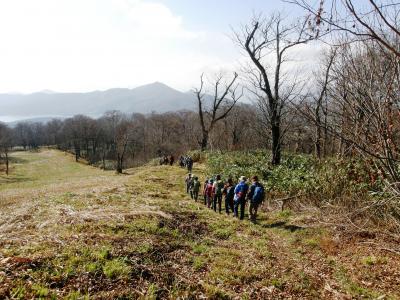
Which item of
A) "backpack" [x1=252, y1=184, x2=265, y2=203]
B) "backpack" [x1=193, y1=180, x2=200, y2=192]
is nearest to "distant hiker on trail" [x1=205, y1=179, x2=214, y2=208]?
"backpack" [x1=193, y1=180, x2=200, y2=192]

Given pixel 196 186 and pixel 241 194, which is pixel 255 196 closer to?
pixel 241 194

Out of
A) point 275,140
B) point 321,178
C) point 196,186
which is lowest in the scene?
point 196,186

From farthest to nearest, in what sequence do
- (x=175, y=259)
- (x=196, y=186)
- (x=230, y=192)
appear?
(x=196, y=186), (x=230, y=192), (x=175, y=259)

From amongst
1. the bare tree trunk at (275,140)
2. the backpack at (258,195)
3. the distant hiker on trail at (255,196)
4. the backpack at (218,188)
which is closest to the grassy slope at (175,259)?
the distant hiker on trail at (255,196)

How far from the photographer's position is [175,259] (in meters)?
8.99

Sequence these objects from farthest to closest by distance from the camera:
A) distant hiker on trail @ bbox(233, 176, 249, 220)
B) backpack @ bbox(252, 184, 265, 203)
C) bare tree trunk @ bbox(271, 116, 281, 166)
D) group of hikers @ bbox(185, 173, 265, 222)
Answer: bare tree trunk @ bbox(271, 116, 281, 166)
distant hiker on trail @ bbox(233, 176, 249, 220)
group of hikers @ bbox(185, 173, 265, 222)
backpack @ bbox(252, 184, 265, 203)

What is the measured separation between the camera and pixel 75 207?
13961mm

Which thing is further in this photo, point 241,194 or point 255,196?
point 241,194

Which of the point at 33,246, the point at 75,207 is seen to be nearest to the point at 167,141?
the point at 75,207

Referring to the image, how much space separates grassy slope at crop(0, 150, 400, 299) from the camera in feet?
23.1

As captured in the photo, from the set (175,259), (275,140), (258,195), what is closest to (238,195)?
(258,195)

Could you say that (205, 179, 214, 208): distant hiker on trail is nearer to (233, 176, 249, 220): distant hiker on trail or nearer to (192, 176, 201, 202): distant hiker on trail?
(192, 176, 201, 202): distant hiker on trail

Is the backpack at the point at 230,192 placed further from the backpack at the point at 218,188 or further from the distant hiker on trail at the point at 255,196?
the distant hiker on trail at the point at 255,196

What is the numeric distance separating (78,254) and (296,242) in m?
7.22
